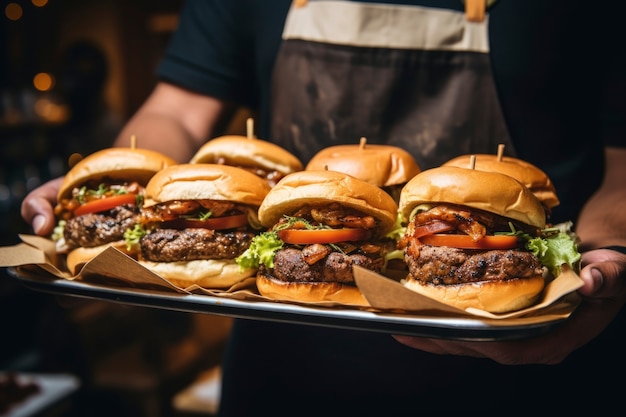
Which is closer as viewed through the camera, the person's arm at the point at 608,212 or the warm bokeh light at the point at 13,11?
the person's arm at the point at 608,212

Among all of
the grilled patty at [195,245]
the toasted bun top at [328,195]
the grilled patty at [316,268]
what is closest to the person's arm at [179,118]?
the grilled patty at [195,245]

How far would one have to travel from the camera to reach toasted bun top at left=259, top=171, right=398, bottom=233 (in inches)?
85.0

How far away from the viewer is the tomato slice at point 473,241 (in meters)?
2.06

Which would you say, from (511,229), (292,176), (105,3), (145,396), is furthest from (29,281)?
(105,3)

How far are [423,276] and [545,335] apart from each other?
443 millimetres

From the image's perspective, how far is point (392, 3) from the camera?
108 inches

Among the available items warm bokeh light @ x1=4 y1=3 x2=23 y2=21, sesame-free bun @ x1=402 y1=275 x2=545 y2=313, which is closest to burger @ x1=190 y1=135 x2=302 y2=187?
sesame-free bun @ x1=402 y1=275 x2=545 y2=313

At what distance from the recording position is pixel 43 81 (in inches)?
392

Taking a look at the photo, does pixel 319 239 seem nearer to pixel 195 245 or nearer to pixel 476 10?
pixel 195 245

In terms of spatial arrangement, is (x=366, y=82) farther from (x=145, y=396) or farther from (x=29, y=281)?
(x=145, y=396)

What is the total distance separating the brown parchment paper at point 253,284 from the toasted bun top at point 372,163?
43 cm

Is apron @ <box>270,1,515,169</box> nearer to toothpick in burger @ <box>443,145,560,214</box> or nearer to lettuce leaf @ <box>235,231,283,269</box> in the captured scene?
toothpick in burger @ <box>443,145,560,214</box>

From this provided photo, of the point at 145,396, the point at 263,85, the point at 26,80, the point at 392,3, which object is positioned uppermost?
the point at 392,3

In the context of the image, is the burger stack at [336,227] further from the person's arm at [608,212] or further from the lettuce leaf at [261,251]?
the person's arm at [608,212]
